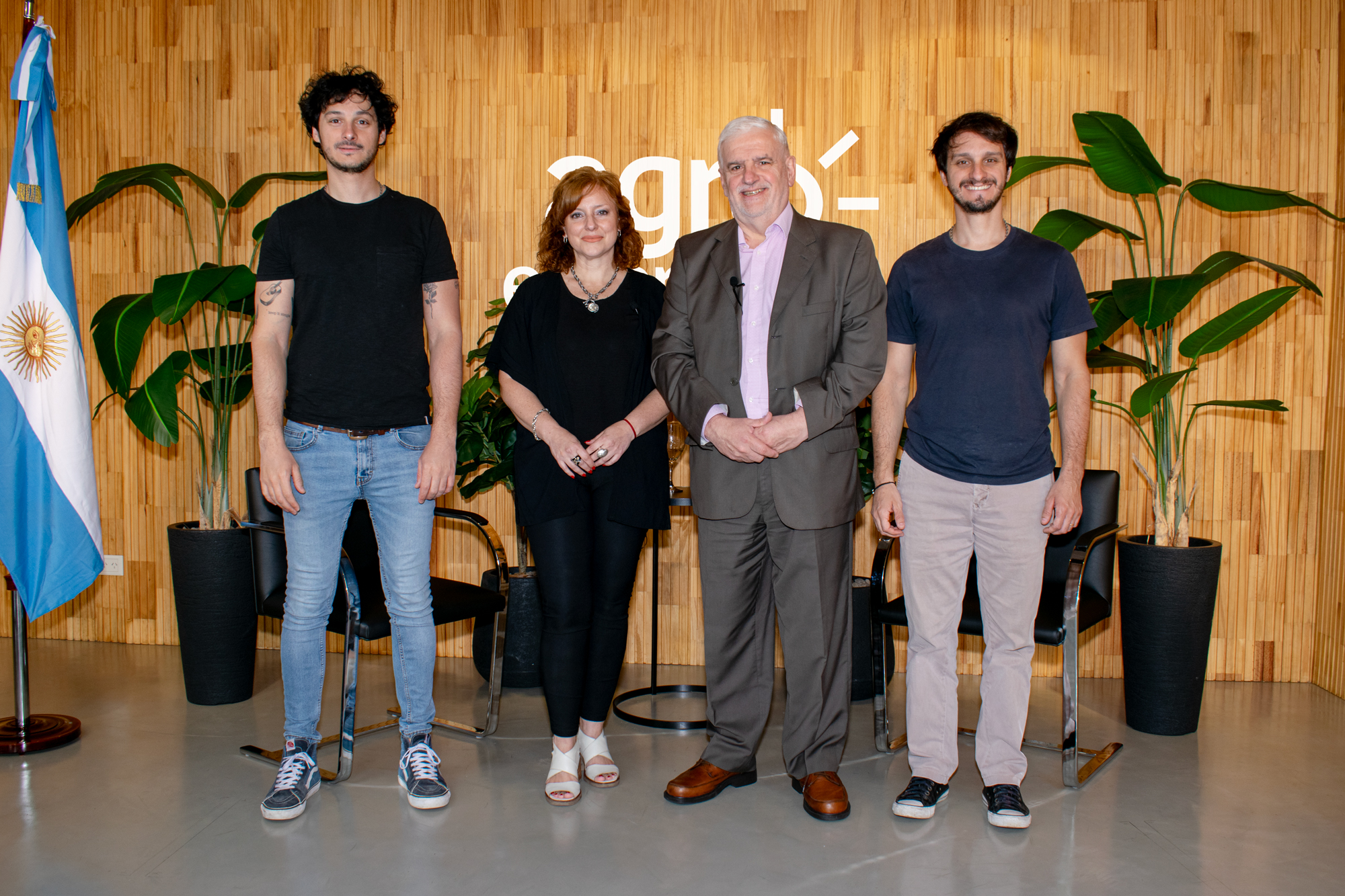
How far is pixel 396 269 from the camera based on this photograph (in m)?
2.60

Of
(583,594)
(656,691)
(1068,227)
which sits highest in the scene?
(1068,227)

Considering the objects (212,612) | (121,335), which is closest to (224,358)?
(121,335)

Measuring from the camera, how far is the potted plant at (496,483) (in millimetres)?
3635

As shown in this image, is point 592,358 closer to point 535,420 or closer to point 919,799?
point 535,420

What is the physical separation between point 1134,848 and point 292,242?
104 inches

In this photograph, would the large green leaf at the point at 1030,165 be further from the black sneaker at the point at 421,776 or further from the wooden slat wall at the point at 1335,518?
the black sneaker at the point at 421,776

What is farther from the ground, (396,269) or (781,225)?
(781,225)

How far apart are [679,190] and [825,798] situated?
8.36ft

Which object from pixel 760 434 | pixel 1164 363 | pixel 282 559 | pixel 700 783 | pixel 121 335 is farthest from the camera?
pixel 1164 363

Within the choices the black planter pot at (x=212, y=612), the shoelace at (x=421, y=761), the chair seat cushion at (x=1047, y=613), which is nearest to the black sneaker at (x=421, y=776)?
the shoelace at (x=421, y=761)

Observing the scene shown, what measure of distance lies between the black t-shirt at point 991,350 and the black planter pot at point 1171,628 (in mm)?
982

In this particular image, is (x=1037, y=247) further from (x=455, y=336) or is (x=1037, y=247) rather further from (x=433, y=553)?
(x=433, y=553)

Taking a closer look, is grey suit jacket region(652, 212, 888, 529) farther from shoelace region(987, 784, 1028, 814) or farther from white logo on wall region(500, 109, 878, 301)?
white logo on wall region(500, 109, 878, 301)

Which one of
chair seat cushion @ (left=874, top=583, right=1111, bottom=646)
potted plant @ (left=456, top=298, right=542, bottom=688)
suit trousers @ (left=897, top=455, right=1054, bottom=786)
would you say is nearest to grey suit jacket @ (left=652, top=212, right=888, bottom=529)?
suit trousers @ (left=897, top=455, right=1054, bottom=786)
